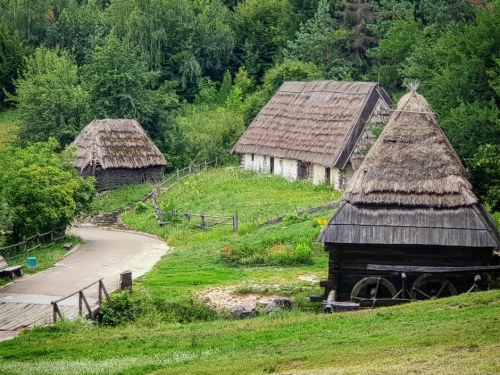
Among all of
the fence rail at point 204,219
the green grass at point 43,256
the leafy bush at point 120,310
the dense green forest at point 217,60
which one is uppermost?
the dense green forest at point 217,60

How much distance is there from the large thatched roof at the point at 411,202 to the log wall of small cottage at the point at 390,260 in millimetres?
604

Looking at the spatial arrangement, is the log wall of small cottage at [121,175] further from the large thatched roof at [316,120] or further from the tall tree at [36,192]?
the tall tree at [36,192]

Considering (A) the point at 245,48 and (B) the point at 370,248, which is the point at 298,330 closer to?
(B) the point at 370,248

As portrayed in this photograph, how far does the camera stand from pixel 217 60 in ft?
312

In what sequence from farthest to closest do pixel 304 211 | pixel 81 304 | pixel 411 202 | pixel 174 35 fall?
pixel 174 35 < pixel 304 211 < pixel 411 202 < pixel 81 304

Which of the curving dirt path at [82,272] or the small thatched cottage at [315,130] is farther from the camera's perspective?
the small thatched cottage at [315,130]

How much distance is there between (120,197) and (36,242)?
16207mm

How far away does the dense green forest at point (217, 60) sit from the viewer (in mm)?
51312

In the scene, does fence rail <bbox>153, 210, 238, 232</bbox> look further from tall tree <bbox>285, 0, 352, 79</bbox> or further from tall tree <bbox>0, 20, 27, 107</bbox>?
tall tree <bbox>0, 20, 27, 107</bbox>

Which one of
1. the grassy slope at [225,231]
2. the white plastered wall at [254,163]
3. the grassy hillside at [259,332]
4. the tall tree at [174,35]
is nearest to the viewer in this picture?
the grassy hillside at [259,332]

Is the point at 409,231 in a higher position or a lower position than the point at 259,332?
higher

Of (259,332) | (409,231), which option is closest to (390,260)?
(409,231)

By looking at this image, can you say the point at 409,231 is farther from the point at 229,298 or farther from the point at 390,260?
the point at 229,298

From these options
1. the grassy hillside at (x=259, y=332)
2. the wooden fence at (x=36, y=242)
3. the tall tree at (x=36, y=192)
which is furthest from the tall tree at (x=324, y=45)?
the grassy hillside at (x=259, y=332)
